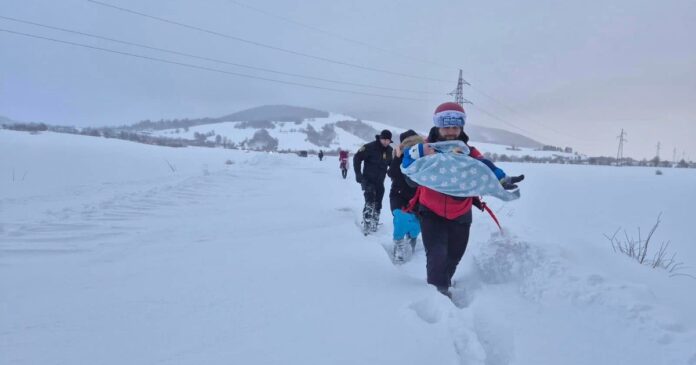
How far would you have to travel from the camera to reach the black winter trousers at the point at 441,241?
2789 millimetres

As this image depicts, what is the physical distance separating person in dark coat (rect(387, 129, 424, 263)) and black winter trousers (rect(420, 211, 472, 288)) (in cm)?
84

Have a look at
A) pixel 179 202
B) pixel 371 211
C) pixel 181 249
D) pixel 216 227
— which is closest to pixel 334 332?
pixel 181 249

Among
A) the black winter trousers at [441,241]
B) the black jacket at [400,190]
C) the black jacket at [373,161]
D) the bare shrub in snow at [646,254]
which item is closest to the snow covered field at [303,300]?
the black winter trousers at [441,241]

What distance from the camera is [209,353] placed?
5.43 feet

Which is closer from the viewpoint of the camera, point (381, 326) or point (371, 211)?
point (381, 326)

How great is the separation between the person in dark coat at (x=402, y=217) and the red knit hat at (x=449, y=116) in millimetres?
768

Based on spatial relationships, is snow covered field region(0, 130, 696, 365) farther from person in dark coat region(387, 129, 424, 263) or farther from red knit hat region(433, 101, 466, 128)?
red knit hat region(433, 101, 466, 128)

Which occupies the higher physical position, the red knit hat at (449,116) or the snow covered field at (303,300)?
the red knit hat at (449,116)

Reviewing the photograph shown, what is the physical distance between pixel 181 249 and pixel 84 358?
196cm

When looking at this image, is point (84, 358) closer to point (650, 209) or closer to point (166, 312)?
point (166, 312)

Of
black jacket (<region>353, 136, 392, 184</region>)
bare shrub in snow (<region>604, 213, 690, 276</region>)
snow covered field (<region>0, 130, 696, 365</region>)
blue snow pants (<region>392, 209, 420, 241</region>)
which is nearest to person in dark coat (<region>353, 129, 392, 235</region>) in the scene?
black jacket (<region>353, 136, 392, 184</region>)

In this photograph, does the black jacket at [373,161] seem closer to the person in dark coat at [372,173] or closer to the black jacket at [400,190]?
the person in dark coat at [372,173]

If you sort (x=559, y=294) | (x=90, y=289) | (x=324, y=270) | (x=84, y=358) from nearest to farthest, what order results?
(x=84, y=358) < (x=90, y=289) < (x=559, y=294) < (x=324, y=270)

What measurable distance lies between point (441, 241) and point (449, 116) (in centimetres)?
100
